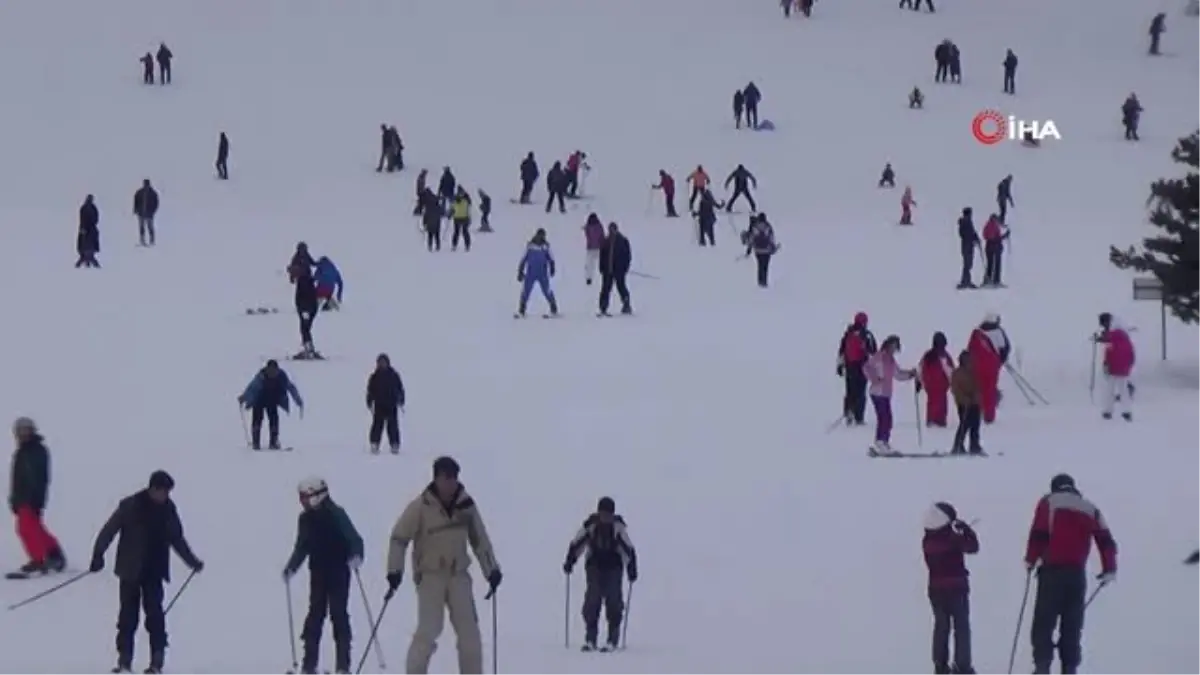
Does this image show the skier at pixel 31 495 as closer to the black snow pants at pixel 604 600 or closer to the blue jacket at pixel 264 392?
the black snow pants at pixel 604 600

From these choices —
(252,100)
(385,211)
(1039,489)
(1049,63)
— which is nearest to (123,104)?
(252,100)

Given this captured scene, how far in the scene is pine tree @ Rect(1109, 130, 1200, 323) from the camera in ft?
80.4

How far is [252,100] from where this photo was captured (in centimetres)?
4791

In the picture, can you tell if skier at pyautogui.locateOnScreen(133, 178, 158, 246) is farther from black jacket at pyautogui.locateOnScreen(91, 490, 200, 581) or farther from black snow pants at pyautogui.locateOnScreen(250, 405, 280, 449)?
black jacket at pyautogui.locateOnScreen(91, 490, 200, 581)

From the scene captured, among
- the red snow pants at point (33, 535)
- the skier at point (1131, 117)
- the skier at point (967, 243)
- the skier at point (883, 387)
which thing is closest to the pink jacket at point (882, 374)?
the skier at point (883, 387)

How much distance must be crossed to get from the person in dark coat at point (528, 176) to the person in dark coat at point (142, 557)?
93.0 feet

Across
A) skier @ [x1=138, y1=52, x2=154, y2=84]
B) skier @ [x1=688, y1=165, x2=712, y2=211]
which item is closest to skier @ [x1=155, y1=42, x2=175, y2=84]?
skier @ [x1=138, y1=52, x2=154, y2=84]

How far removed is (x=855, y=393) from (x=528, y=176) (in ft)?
63.7

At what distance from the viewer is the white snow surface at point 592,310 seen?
14266 millimetres

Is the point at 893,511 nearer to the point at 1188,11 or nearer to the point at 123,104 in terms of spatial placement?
the point at 123,104

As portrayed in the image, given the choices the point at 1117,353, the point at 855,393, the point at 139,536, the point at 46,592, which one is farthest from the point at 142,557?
the point at 1117,353

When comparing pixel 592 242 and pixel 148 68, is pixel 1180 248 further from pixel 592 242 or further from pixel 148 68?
pixel 148 68

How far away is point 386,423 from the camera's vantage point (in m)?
19.7

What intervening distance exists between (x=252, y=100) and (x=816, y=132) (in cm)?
1117
